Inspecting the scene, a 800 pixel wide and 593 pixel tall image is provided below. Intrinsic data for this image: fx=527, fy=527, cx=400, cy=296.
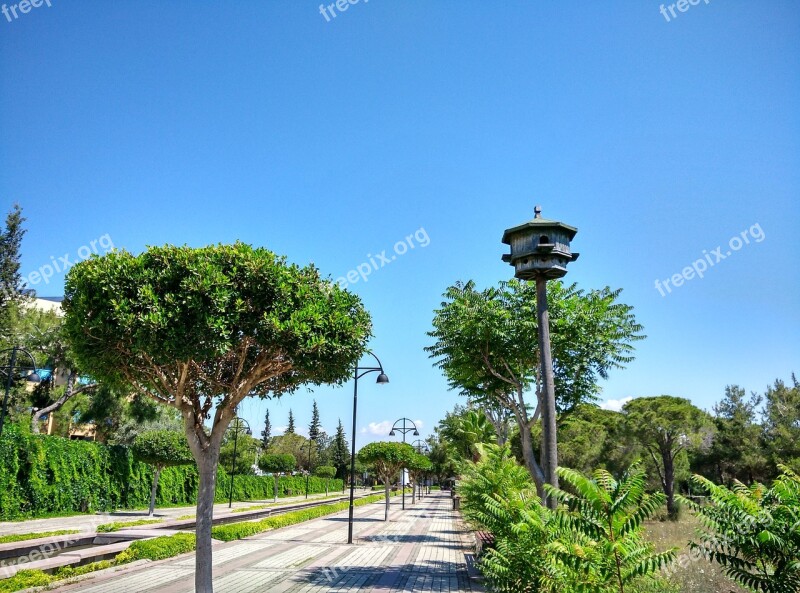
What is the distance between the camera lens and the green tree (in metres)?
41.6

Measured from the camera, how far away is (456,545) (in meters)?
19.5

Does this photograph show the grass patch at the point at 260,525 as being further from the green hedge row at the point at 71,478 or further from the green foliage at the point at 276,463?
the green foliage at the point at 276,463

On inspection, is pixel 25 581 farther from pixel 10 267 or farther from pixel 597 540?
pixel 10 267

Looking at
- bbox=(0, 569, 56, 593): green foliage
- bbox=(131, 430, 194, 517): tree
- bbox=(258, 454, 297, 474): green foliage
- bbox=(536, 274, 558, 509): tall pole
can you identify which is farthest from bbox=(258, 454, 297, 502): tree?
bbox=(536, 274, 558, 509): tall pole

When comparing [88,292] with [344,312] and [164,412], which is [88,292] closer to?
[344,312]

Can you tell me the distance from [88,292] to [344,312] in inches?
158

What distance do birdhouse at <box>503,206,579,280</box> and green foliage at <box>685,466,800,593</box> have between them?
11.7ft

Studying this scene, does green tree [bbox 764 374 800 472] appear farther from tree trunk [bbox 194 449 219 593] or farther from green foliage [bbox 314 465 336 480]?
green foliage [bbox 314 465 336 480]

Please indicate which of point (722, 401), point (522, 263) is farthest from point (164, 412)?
point (722, 401)

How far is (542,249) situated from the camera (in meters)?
8.05

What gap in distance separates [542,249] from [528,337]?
4904 millimetres

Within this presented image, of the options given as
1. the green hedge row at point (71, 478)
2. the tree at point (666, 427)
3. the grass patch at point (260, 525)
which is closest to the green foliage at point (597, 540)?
the grass patch at point (260, 525)

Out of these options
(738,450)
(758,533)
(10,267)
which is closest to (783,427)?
(738,450)

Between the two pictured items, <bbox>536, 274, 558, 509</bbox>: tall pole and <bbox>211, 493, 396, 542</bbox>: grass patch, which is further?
<bbox>211, 493, 396, 542</bbox>: grass patch
